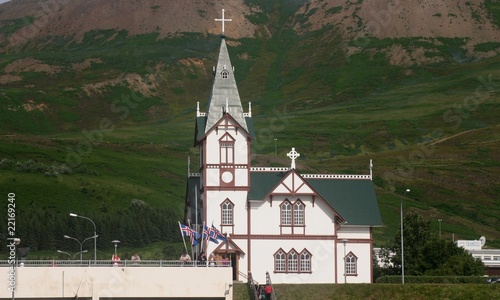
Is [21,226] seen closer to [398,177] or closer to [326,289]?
[326,289]

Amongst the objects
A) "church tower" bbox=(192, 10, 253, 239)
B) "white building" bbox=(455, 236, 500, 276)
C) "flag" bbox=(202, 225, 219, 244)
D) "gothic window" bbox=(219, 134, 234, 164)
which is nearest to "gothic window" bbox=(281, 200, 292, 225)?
"church tower" bbox=(192, 10, 253, 239)

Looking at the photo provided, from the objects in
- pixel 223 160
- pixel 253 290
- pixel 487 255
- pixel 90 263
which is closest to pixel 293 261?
pixel 223 160

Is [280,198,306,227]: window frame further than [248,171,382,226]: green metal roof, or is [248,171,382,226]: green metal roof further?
[248,171,382,226]: green metal roof

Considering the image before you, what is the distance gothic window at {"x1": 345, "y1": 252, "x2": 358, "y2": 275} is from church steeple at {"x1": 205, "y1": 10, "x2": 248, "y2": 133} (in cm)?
1361

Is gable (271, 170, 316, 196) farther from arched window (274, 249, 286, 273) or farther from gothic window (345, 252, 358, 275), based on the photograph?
gothic window (345, 252, 358, 275)

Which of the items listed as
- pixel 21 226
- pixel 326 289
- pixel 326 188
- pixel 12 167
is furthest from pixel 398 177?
pixel 326 289

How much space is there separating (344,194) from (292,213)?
20.1 feet

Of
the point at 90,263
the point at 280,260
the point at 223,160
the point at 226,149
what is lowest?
the point at 90,263

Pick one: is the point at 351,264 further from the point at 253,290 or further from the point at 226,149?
the point at 253,290

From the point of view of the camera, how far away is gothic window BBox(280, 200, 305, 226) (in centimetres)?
8425

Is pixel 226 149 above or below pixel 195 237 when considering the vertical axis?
above

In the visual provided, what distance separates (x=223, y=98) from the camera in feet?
287

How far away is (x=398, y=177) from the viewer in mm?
186875

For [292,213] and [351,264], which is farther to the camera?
[351,264]
